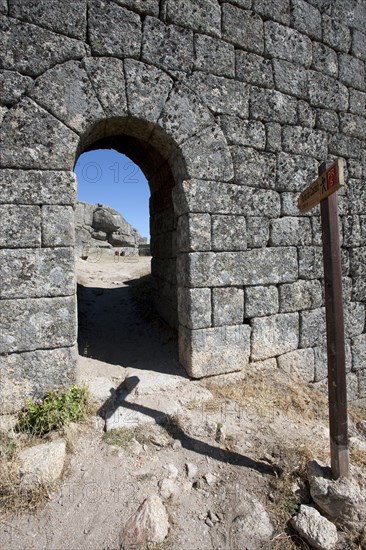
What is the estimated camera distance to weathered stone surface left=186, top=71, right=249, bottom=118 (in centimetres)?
348

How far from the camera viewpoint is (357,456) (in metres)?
2.68

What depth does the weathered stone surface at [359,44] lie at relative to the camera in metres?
4.57

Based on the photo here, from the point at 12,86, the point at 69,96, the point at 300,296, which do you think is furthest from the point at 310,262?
the point at 12,86

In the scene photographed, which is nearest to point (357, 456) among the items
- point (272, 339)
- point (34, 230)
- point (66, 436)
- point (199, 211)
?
point (272, 339)

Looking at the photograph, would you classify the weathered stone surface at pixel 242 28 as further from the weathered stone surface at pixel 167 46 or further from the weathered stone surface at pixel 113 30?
the weathered stone surface at pixel 113 30

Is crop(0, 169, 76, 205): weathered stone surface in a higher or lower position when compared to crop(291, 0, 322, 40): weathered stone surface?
lower

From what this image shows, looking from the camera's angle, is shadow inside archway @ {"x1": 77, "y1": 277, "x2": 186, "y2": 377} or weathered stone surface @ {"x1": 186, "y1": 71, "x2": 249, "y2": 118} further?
shadow inside archway @ {"x1": 77, "y1": 277, "x2": 186, "y2": 377}

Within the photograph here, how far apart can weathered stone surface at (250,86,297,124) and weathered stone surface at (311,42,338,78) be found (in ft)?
2.48

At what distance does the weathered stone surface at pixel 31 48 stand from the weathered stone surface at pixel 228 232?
2.14 m

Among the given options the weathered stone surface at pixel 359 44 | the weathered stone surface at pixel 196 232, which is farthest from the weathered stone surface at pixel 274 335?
the weathered stone surface at pixel 359 44

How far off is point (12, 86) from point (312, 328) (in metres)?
4.17

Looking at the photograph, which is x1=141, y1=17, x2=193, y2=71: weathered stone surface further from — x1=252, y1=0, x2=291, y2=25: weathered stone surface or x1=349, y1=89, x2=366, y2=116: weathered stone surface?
x1=349, y1=89, x2=366, y2=116: weathered stone surface

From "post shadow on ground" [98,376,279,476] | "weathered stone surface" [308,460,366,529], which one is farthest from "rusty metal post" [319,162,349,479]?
"post shadow on ground" [98,376,279,476]

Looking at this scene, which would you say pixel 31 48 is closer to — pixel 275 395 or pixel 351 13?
pixel 275 395
